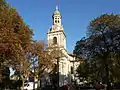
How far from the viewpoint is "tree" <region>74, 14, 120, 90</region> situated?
46.2 metres

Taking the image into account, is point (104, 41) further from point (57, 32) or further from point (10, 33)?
point (57, 32)

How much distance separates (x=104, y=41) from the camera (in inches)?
1832

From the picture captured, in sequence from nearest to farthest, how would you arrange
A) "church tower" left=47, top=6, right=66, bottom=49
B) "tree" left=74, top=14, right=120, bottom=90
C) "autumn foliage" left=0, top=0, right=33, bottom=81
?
"autumn foliage" left=0, top=0, right=33, bottom=81 < "tree" left=74, top=14, right=120, bottom=90 < "church tower" left=47, top=6, right=66, bottom=49

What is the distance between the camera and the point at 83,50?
49.8 m

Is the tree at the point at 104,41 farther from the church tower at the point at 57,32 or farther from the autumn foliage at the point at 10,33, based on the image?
the church tower at the point at 57,32

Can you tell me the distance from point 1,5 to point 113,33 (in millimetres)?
21695

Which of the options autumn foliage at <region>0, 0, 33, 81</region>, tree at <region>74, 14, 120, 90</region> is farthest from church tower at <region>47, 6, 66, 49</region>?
autumn foliage at <region>0, 0, 33, 81</region>

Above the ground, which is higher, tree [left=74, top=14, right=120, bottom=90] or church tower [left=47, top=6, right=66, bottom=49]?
church tower [left=47, top=6, right=66, bottom=49]

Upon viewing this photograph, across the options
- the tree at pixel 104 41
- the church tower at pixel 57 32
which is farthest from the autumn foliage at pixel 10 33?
the church tower at pixel 57 32

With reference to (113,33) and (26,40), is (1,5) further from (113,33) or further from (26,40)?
(113,33)

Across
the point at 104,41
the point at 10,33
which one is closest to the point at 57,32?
the point at 104,41

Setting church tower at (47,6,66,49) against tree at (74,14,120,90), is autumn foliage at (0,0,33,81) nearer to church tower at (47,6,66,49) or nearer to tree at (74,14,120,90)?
tree at (74,14,120,90)

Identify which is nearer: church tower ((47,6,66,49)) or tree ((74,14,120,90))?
tree ((74,14,120,90))

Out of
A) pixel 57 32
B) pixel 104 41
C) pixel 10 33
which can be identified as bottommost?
pixel 10 33
